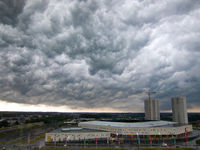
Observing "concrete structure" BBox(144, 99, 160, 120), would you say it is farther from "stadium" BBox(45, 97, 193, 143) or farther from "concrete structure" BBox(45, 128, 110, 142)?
"concrete structure" BBox(45, 128, 110, 142)

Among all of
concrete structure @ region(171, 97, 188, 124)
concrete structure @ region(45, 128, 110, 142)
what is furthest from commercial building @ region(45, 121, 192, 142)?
concrete structure @ region(171, 97, 188, 124)

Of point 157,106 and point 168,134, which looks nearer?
point 168,134

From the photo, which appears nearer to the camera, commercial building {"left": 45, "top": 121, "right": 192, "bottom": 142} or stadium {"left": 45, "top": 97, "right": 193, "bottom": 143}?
commercial building {"left": 45, "top": 121, "right": 192, "bottom": 142}

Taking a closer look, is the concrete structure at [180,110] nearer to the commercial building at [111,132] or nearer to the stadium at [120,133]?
the stadium at [120,133]

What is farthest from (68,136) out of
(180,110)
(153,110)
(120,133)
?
(153,110)

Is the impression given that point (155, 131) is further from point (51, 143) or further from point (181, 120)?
point (181, 120)

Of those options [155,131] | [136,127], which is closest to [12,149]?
[136,127]

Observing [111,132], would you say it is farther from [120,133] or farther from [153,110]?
[153,110]

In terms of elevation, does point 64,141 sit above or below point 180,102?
below

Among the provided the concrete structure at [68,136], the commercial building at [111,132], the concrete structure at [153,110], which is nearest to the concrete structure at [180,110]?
the concrete structure at [153,110]
